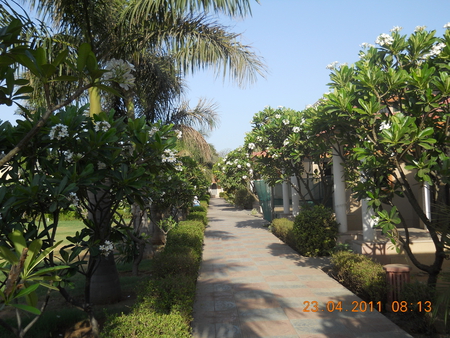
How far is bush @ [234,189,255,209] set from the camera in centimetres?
3001

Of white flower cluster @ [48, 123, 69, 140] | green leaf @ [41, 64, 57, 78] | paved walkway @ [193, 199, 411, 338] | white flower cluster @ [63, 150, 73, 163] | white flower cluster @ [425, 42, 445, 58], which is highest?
white flower cluster @ [425, 42, 445, 58]

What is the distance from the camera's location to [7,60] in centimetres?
240

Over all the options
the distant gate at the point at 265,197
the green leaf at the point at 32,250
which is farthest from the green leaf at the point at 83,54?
the distant gate at the point at 265,197

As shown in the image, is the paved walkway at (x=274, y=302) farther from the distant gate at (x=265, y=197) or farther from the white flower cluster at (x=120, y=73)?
the distant gate at (x=265, y=197)

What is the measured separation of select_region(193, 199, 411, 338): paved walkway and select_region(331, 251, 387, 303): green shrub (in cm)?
16

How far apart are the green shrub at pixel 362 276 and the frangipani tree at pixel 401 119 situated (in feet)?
2.23

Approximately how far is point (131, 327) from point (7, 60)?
8.70ft

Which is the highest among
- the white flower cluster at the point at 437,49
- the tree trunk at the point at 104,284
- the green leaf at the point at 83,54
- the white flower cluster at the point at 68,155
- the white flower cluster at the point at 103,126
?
the white flower cluster at the point at 437,49

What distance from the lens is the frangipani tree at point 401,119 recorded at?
15.6 ft

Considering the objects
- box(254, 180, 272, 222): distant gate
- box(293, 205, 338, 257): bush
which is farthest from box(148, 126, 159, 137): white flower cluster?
box(254, 180, 272, 222): distant gate

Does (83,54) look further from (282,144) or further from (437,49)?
(282,144)

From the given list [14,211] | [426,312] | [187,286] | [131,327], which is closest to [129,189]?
[14,211]
